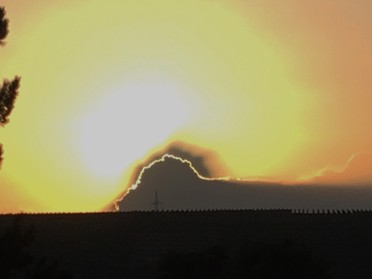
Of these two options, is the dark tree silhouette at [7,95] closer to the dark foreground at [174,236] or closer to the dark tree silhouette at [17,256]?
the dark tree silhouette at [17,256]

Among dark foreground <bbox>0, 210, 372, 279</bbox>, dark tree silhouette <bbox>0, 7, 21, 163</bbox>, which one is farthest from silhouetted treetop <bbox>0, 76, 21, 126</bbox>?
dark foreground <bbox>0, 210, 372, 279</bbox>

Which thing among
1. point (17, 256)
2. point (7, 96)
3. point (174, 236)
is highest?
point (174, 236)

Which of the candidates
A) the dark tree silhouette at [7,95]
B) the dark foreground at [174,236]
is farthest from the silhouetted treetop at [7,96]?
the dark foreground at [174,236]

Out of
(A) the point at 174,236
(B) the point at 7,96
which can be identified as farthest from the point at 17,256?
(A) the point at 174,236

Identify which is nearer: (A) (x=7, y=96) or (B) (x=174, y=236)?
(A) (x=7, y=96)

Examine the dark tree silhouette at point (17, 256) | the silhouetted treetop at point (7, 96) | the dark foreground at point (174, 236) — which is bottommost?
the dark tree silhouette at point (17, 256)

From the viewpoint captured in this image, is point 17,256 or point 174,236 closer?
point 17,256

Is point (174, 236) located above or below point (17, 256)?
above

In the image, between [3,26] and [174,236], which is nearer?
[3,26]

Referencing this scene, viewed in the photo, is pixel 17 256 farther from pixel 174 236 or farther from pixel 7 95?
pixel 174 236

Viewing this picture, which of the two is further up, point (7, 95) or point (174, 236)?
point (174, 236)

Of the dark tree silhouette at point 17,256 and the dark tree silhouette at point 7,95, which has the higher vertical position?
the dark tree silhouette at point 7,95

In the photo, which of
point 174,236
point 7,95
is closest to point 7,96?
point 7,95

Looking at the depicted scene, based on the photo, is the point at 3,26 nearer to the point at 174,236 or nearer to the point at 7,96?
the point at 7,96
